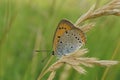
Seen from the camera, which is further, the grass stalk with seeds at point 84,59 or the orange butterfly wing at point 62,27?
the orange butterfly wing at point 62,27

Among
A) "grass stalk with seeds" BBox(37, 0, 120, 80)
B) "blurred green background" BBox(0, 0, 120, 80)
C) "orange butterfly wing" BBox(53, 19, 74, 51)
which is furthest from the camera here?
"blurred green background" BBox(0, 0, 120, 80)

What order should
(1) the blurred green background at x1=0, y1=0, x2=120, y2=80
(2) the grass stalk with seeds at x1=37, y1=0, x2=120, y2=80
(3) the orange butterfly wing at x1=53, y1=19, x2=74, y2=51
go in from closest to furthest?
(2) the grass stalk with seeds at x1=37, y1=0, x2=120, y2=80, (3) the orange butterfly wing at x1=53, y1=19, x2=74, y2=51, (1) the blurred green background at x1=0, y1=0, x2=120, y2=80

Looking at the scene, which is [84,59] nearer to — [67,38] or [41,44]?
[67,38]

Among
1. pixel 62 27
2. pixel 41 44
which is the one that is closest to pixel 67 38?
pixel 62 27

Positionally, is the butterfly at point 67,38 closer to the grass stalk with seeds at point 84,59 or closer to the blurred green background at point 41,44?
the grass stalk with seeds at point 84,59

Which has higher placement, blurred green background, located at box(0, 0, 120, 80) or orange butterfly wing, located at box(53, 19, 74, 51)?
orange butterfly wing, located at box(53, 19, 74, 51)

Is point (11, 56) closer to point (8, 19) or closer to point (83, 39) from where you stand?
point (8, 19)

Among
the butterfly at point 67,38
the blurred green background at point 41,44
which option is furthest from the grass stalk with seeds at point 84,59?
the blurred green background at point 41,44

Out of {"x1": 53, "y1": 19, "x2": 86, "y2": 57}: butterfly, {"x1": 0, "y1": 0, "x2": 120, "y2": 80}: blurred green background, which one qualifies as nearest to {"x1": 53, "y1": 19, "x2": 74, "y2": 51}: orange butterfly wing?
{"x1": 53, "y1": 19, "x2": 86, "y2": 57}: butterfly

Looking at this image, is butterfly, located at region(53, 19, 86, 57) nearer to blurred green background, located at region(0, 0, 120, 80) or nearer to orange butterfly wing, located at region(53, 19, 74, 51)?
orange butterfly wing, located at region(53, 19, 74, 51)

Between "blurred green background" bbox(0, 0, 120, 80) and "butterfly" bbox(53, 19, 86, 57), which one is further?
"blurred green background" bbox(0, 0, 120, 80)
